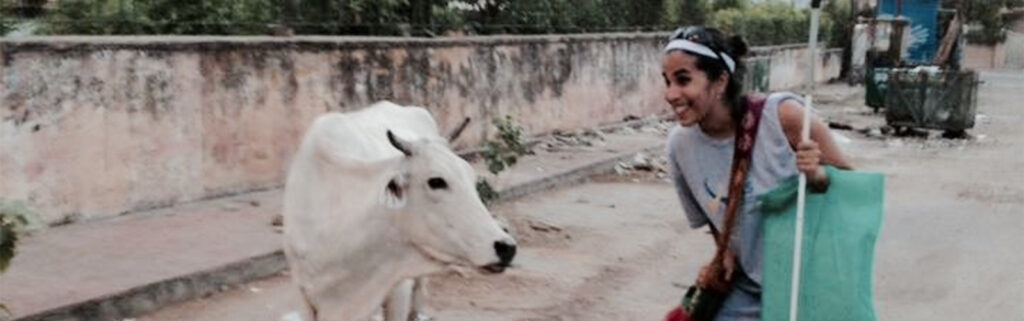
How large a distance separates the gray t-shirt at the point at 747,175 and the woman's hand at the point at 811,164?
12 cm

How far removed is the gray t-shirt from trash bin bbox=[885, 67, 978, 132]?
17.2 metres

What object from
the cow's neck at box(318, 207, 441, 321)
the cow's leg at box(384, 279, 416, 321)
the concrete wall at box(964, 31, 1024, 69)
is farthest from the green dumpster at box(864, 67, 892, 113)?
the concrete wall at box(964, 31, 1024, 69)

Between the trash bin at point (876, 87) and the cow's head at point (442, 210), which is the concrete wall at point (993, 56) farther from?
the cow's head at point (442, 210)

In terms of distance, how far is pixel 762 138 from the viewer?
331 centimetres

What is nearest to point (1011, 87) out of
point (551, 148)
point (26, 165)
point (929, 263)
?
point (551, 148)

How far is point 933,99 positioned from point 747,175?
1751cm

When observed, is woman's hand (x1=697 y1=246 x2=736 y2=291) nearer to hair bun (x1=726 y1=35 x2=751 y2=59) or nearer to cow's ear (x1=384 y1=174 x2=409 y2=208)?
hair bun (x1=726 y1=35 x2=751 y2=59)

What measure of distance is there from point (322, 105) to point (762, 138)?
888 centimetres

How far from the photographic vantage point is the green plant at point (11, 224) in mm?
4852

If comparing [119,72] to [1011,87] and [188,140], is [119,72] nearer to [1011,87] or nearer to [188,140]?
[188,140]

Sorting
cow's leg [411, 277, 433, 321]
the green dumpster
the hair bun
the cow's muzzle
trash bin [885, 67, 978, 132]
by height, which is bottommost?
the green dumpster

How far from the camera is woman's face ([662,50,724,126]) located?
3258 millimetres

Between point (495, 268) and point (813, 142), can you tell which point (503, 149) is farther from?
point (813, 142)

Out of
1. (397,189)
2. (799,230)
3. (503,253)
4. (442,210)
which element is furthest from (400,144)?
(799,230)
